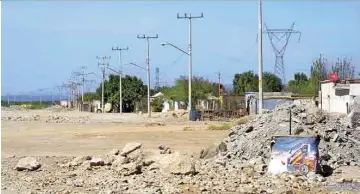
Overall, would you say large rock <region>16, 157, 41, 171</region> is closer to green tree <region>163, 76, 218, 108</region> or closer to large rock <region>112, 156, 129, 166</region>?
large rock <region>112, 156, 129, 166</region>

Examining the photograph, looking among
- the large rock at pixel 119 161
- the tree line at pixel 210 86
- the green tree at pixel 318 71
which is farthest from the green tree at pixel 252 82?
the large rock at pixel 119 161

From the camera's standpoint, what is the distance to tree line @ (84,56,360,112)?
245ft

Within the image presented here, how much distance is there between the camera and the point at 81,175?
1853 centimetres

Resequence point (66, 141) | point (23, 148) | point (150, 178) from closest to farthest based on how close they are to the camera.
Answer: point (150, 178)
point (23, 148)
point (66, 141)

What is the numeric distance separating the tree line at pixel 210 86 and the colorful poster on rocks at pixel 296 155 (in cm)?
5451

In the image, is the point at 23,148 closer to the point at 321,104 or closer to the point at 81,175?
the point at 81,175

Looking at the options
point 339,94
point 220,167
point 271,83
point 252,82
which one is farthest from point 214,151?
point 252,82

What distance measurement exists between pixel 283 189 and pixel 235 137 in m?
6.42

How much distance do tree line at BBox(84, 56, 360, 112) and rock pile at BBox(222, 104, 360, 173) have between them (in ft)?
167

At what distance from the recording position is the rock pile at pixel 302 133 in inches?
767

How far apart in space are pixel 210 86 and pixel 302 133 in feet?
231

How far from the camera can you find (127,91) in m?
101

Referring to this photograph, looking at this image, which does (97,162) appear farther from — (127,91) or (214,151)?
(127,91)

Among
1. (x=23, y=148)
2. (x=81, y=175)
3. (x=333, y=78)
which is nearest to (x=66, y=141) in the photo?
(x=23, y=148)
